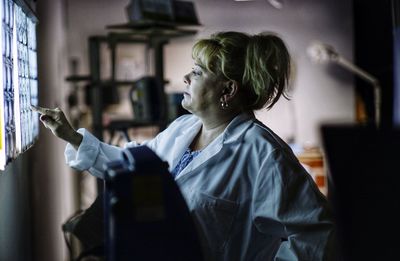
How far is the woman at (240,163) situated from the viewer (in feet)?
4.66

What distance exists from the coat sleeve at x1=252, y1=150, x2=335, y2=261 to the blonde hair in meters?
0.18

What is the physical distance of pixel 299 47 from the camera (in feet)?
17.1

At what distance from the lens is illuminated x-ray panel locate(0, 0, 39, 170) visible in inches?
59.1

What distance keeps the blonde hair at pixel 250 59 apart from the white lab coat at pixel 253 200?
105 mm

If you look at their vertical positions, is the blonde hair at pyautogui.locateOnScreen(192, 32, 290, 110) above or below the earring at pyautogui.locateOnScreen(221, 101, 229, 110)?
above

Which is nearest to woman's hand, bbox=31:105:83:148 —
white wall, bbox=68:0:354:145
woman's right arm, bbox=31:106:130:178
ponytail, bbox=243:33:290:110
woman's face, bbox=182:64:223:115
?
woman's right arm, bbox=31:106:130:178

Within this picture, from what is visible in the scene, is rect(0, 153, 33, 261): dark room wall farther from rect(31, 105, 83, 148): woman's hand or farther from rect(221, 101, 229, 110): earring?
rect(221, 101, 229, 110): earring

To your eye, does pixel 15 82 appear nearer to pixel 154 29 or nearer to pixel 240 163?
pixel 240 163

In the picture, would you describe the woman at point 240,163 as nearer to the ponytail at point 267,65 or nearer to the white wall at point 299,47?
the ponytail at point 267,65

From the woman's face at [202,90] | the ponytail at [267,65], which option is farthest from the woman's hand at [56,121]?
the ponytail at [267,65]

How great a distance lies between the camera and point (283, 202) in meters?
1.41

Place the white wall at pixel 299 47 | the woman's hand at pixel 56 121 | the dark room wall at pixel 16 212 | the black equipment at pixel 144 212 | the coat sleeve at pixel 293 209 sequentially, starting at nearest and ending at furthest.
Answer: the black equipment at pixel 144 212 → the coat sleeve at pixel 293 209 → the woman's hand at pixel 56 121 → the dark room wall at pixel 16 212 → the white wall at pixel 299 47

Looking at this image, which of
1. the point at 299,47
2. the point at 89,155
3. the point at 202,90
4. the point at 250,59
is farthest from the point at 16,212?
the point at 299,47

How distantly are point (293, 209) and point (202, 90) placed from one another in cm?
38
